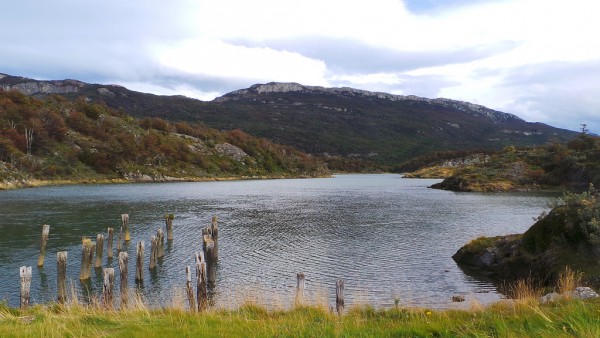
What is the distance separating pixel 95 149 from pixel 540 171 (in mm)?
119979

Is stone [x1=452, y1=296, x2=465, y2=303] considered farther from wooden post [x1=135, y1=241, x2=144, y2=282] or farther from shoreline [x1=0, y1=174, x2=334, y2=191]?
shoreline [x1=0, y1=174, x2=334, y2=191]

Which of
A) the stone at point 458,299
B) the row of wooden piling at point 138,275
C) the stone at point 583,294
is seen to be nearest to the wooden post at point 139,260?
the row of wooden piling at point 138,275

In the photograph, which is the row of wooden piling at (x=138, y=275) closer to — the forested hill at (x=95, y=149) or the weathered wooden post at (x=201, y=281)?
the weathered wooden post at (x=201, y=281)

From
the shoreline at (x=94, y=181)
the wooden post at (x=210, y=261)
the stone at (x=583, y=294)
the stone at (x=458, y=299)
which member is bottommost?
the stone at (x=458, y=299)

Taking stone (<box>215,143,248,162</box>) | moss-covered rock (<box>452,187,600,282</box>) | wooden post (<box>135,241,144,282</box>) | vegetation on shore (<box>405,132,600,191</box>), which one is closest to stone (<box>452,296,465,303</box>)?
moss-covered rock (<box>452,187,600,282</box>)

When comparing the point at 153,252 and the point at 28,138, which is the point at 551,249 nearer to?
the point at 153,252

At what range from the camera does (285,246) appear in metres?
34.8

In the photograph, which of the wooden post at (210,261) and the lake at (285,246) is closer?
the lake at (285,246)

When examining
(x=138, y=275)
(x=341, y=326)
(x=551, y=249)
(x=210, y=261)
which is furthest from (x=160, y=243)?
(x=551, y=249)

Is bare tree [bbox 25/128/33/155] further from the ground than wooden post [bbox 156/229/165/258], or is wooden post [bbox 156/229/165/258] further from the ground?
bare tree [bbox 25/128/33/155]

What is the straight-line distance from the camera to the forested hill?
10606cm

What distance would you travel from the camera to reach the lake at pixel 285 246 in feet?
72.2

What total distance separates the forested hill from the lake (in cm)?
4792

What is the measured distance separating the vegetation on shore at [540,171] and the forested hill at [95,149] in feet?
284
